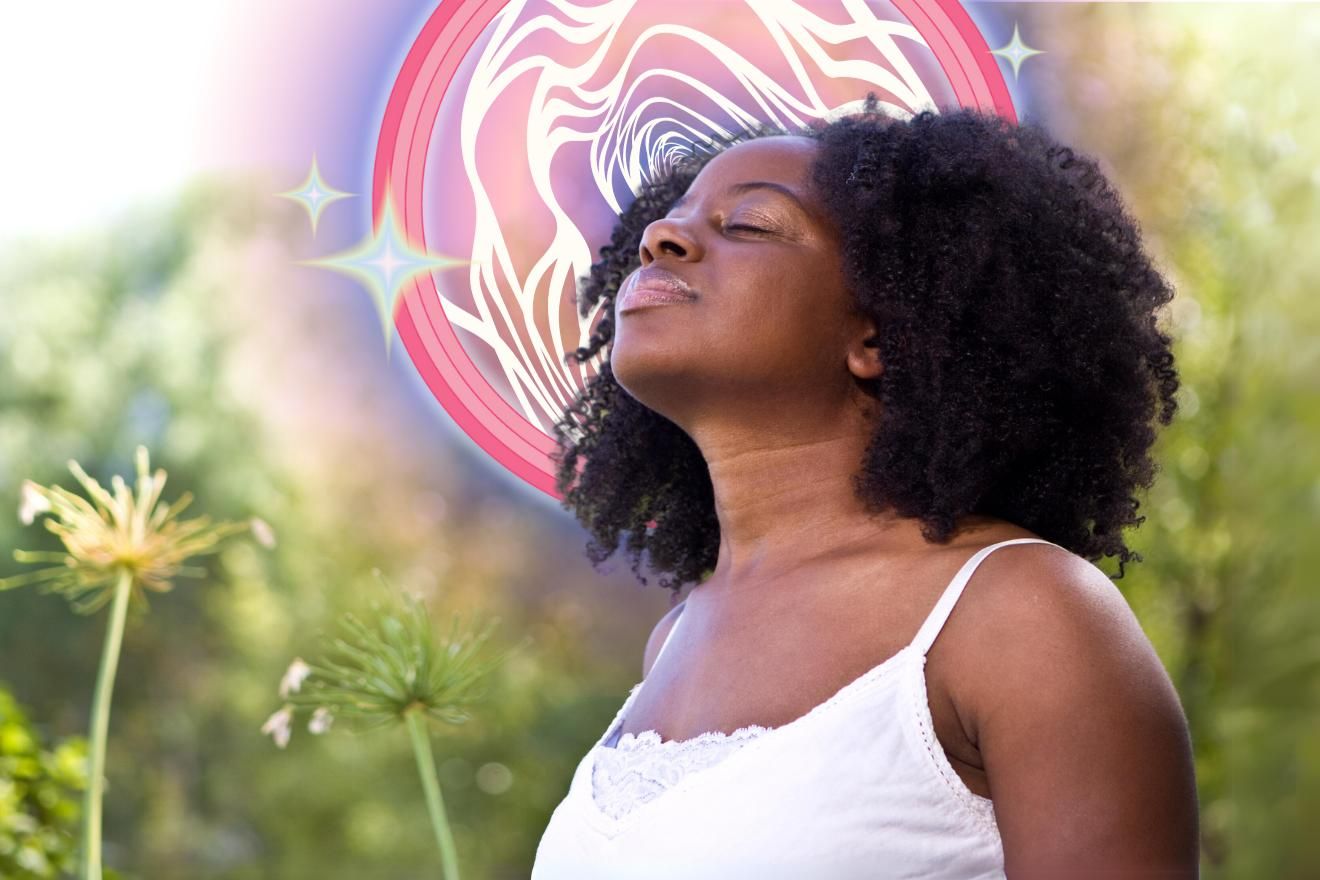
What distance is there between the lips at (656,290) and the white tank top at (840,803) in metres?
0.38

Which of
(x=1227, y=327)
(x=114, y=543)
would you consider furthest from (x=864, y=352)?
(x=1227, y=327)

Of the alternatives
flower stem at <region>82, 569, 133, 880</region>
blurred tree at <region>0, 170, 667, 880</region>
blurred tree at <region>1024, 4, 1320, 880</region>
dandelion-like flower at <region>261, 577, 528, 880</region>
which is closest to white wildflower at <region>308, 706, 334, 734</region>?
dandelion-like flower at <region>261, 577, 528, 880</region>

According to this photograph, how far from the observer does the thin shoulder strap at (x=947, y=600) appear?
1.13 meters

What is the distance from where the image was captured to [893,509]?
1311 millimetres

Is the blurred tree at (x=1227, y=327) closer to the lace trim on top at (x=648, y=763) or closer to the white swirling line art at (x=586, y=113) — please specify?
the white swirling line art at (x=586, y=113)

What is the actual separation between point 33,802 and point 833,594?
1551 mm

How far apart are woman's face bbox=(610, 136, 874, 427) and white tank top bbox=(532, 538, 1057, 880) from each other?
0.27m

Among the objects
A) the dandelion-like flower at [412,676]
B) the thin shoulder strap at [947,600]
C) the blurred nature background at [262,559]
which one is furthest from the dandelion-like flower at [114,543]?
the blurred nature background at [262,559]

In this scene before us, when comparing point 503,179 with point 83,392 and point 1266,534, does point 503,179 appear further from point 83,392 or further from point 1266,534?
point 83,392

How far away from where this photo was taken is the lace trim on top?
1.21m

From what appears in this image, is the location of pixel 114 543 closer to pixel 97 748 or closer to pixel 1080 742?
pixel 97 748

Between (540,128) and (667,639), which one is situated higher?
(540,128)

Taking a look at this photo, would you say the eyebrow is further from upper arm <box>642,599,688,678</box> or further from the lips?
upper arm <box>642,599,688,678</box>

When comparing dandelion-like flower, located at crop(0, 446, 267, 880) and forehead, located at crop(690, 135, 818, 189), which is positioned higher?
forehead, located at crop(690, 135, 818, 189)
